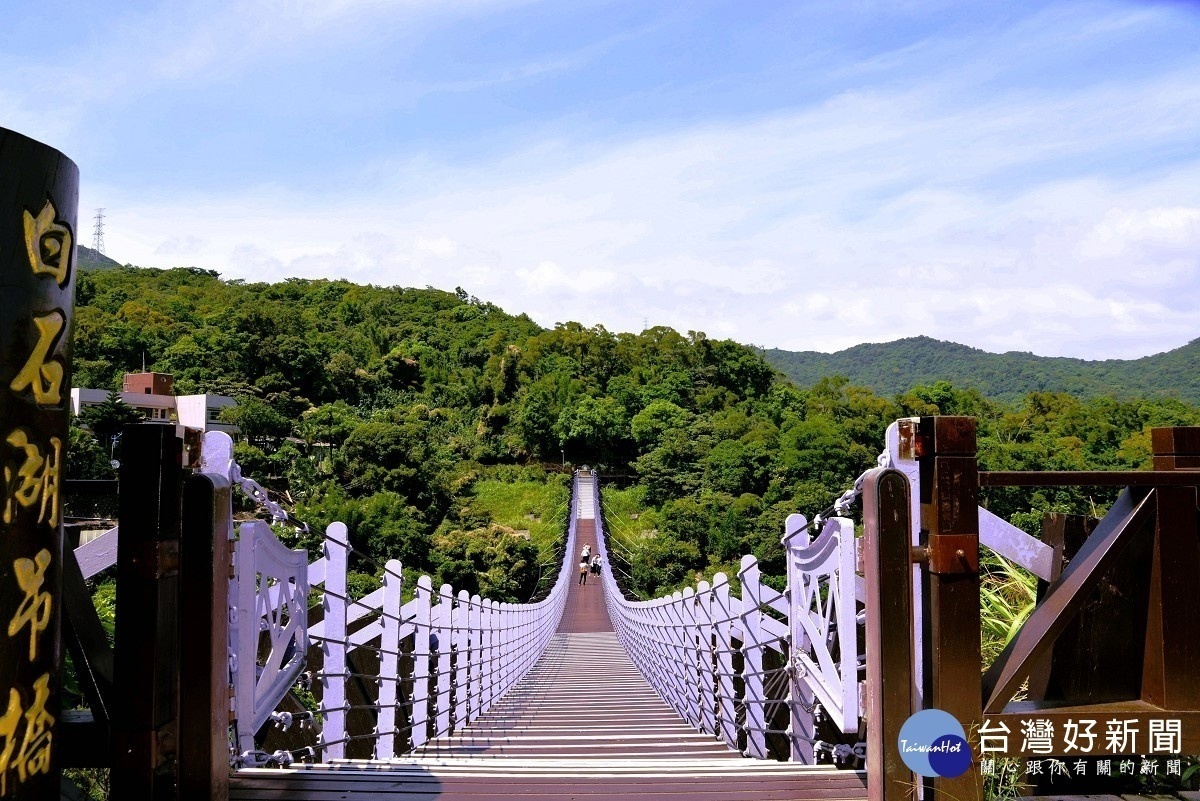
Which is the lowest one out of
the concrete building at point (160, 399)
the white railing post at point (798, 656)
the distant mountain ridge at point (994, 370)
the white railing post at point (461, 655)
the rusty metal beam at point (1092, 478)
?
the white railing post at point (461, 655)

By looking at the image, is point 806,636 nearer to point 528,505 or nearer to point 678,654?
point 678,654

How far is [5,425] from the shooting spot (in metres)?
1.24

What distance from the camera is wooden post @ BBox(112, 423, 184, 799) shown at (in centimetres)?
158

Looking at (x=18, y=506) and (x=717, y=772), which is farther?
(x=717, y=772)

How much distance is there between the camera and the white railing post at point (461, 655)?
4.33 meters

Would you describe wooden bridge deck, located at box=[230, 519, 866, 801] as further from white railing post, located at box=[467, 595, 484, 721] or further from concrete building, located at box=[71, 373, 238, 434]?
concrete building, located at box=[71, 373, 238, 434]

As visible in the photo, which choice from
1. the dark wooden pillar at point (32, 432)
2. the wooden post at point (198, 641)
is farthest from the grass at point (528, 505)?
the dark wooden pillar at point (32, 432)

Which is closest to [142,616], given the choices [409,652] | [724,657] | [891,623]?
[891,623]

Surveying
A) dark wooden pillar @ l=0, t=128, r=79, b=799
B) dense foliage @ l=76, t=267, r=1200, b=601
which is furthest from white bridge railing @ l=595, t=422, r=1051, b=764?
dense foliage @ l=76, t=267, r=1200, b=601

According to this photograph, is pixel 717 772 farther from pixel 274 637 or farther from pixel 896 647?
pixel 274 637

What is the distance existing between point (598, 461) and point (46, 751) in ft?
107

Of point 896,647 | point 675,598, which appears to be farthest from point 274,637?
point 675,598

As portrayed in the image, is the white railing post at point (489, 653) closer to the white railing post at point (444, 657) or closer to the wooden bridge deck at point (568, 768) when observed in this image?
the wooden bridge deck at point (568, 768)

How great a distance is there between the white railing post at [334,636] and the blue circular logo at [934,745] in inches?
65.2
